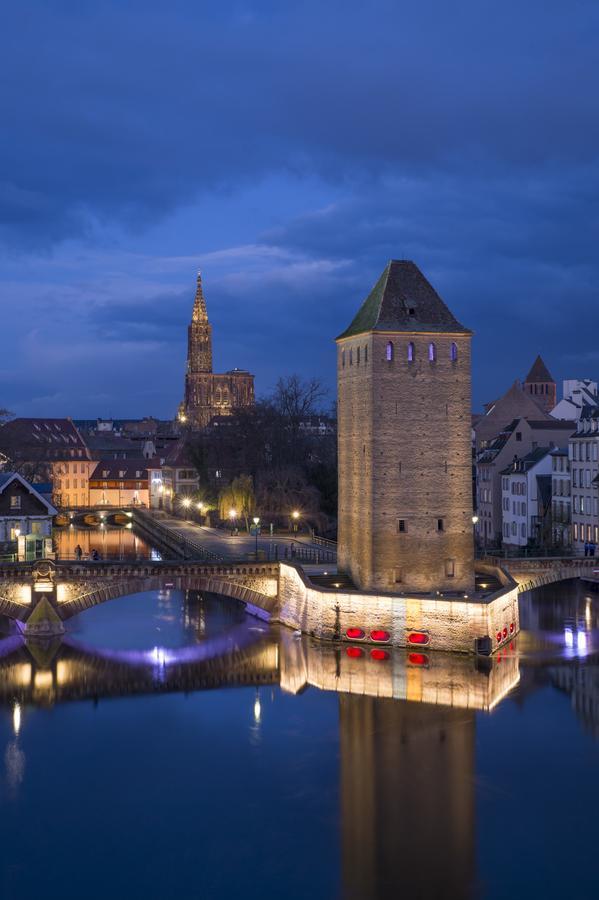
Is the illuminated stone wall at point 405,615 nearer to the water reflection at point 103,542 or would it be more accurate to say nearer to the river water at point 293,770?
the river water at point 293,770

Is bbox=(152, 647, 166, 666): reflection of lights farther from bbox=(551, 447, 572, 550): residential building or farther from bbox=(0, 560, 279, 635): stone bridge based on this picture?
bbox=(551, 447, 572, 550): residential building

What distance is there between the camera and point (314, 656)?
40.8m

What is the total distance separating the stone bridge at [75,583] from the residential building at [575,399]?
4091cm

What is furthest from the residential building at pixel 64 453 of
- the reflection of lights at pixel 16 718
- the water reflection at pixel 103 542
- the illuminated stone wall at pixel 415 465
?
the reflection of lights at pixel 16 718

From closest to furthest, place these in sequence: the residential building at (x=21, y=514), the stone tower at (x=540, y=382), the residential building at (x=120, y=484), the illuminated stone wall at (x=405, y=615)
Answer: the illuminated stone wall at (x=405, y=615) < the residential building at (x=21, y=514) < the stone tower at (x=540, y=382) < the residential building at (x=120, y=484)

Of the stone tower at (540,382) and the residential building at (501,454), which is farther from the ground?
the stone tower at (540,382)

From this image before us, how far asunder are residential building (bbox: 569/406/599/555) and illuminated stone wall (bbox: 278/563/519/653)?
58.6ft

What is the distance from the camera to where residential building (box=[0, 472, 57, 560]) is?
5422cm

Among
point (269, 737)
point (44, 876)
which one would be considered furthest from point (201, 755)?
point (44, 876)

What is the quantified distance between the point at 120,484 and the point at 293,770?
93898 mm

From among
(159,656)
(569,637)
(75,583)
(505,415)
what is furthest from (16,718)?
(505,415)

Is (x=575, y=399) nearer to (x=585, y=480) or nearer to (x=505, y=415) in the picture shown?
(x=505, y=415)

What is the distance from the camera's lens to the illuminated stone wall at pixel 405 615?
40219 mm

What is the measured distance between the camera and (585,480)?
6206 cm
